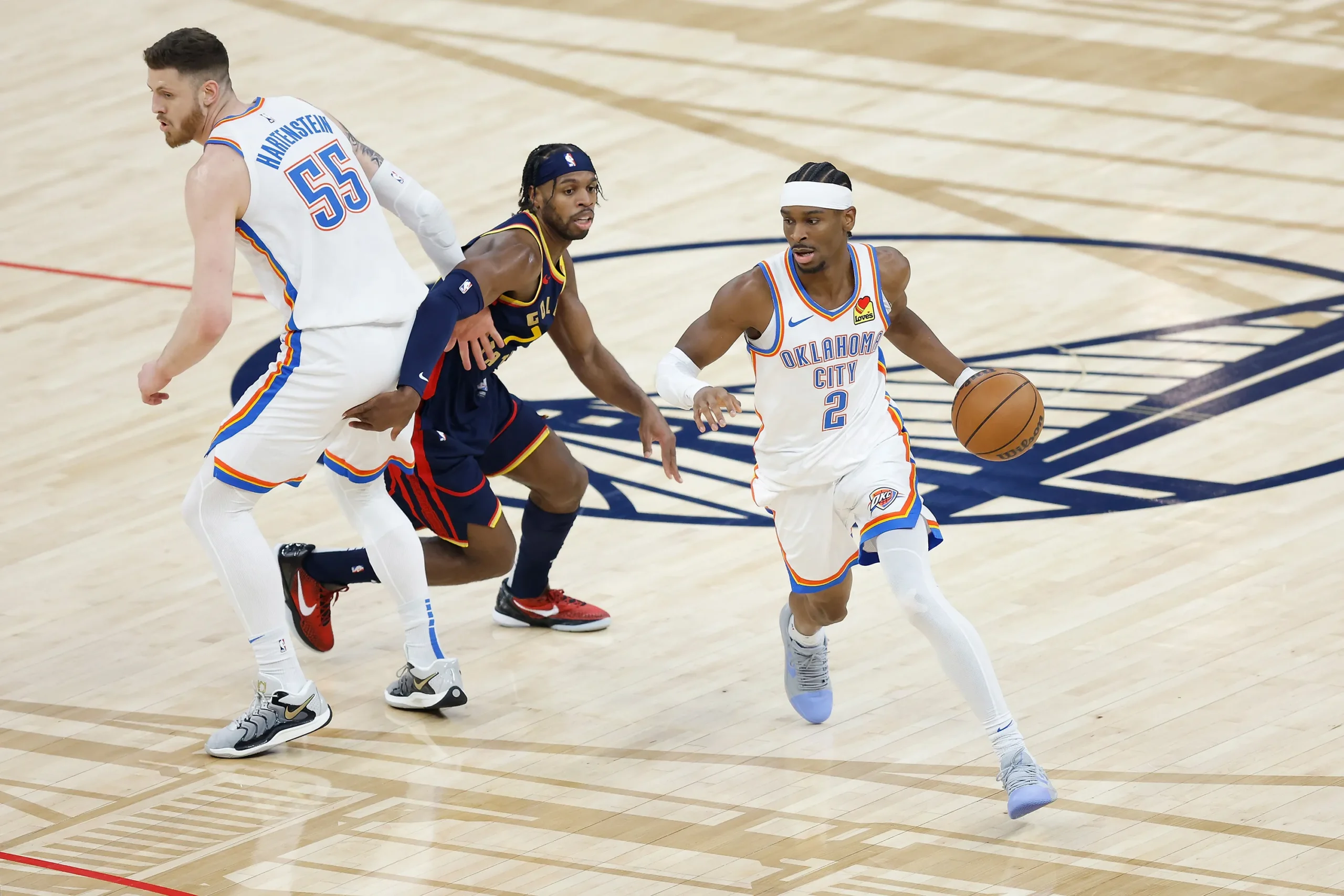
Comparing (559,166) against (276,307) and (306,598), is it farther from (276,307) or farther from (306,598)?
(306,598)

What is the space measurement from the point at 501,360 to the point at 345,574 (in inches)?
34.9

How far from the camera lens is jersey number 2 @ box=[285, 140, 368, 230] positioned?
5.04 meters

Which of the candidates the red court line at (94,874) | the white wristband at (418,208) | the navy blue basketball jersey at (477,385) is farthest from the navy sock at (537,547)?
the red court line at (94,874)

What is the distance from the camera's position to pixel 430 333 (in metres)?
5.16

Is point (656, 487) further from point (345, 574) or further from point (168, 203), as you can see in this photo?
point (168, 203)

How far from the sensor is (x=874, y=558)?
5.15 m

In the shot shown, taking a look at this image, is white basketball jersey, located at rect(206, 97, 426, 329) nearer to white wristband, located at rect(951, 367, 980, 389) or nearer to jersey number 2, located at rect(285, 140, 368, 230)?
jersey number 2, located at rect(285, 140, 368, 230)

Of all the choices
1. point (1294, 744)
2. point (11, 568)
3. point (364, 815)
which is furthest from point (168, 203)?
point (1294, 744)

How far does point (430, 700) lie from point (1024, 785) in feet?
6.14

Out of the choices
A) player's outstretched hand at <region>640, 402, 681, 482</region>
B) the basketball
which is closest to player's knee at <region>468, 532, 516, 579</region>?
player's outstretched hand at <region>640, 402, 681, 482</region>

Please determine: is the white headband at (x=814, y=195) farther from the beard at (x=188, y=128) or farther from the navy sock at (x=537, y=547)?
the beard at (x=188, y=128)

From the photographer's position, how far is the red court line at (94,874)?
4684 mm

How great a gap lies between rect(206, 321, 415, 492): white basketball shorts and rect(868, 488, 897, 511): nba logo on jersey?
1390 millimetres

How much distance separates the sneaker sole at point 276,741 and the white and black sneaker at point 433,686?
296 mm
